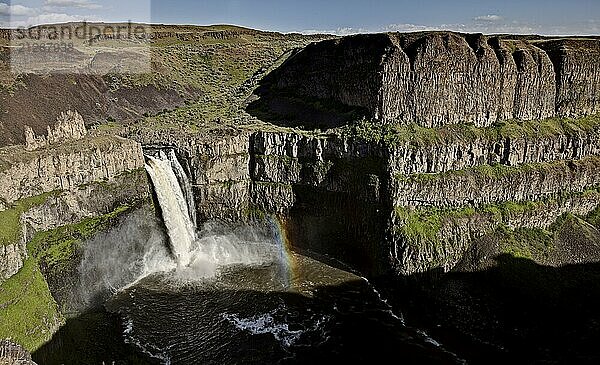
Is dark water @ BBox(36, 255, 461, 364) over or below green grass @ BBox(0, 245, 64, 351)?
below

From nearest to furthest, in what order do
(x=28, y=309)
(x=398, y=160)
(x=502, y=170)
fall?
(x=28, y=309)
(x=398, y=160)
(x=502, y=170)

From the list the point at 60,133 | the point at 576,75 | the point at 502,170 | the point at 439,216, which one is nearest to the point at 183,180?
the point at 60,133

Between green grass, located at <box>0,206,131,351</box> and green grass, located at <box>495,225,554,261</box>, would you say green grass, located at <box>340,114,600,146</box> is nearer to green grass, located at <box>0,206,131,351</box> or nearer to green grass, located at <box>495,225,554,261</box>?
green grass, located at <box>495,225,554,261</box>

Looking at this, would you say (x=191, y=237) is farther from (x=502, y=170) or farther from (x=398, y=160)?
(x=502, y=170)

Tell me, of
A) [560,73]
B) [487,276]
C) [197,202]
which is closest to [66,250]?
[197,202]

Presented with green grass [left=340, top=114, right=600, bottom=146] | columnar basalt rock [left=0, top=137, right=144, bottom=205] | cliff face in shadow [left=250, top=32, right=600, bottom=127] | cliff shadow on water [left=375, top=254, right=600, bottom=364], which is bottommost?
cliff shadow on water [left=375, top=254, right=600, bottom=364]

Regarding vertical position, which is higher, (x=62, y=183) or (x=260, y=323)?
(x=62, y=183)

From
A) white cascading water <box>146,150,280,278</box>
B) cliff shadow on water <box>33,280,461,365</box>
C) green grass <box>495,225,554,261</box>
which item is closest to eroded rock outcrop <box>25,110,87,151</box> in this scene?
white cascading water <box>146,150,280,278</box>
